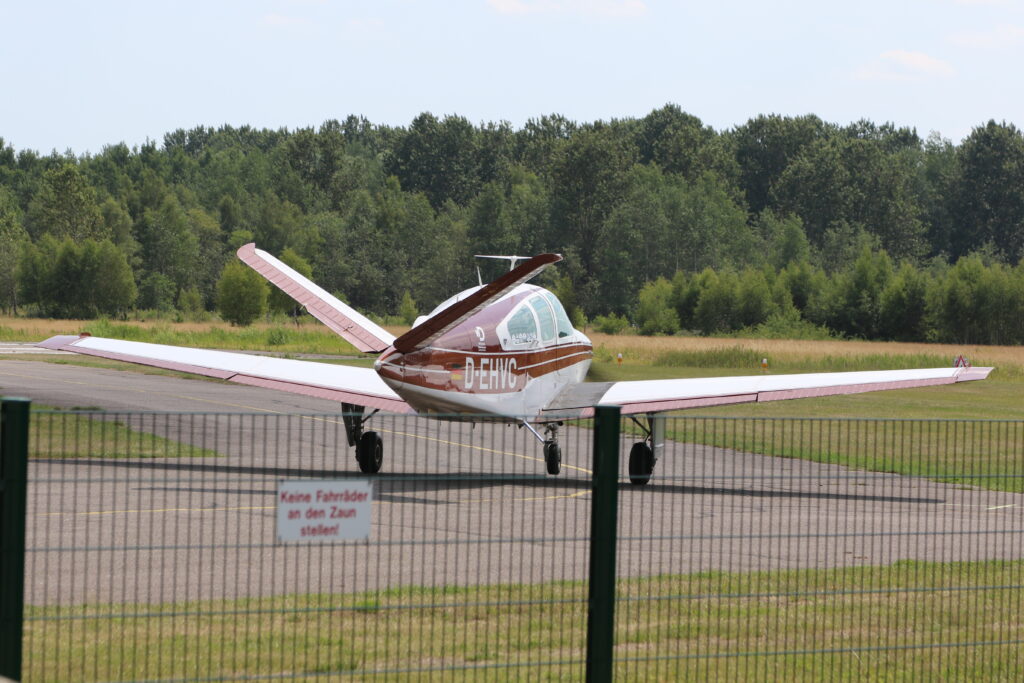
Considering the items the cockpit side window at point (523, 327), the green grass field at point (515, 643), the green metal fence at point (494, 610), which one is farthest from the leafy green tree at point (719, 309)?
the green grass field at point (515, 643)

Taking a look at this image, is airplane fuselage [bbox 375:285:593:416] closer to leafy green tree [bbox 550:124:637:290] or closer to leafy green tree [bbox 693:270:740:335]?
leafy green tree [bbox 693:270:740:335]

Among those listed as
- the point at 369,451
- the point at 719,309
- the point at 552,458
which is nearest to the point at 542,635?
the point at 552,458

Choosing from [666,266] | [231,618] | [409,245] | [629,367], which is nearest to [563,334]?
[231,618]

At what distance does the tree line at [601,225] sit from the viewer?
10556 centimetres

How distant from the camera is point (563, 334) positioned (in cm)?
2223

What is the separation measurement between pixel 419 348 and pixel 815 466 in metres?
9.18

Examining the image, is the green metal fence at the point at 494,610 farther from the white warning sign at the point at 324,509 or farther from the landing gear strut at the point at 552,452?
the landing gear strut at the point at 552,452

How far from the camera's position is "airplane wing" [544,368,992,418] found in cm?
2080

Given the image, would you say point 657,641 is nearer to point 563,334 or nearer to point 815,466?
point 563,334

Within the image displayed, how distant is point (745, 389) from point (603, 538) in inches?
572

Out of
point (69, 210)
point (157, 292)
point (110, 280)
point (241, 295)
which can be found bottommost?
point (241, 295)

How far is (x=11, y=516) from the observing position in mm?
6250

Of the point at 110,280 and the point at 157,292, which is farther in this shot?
the point at 157,292

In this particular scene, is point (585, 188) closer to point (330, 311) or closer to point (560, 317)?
point (560, 317)
